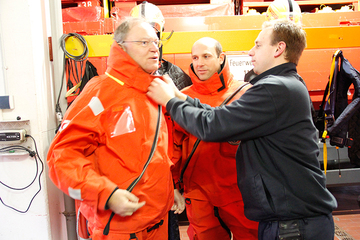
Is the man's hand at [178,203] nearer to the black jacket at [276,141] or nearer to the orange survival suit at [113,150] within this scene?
the orange survival suit at [113,150]

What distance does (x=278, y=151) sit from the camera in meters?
1.36

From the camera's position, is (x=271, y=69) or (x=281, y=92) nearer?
(x=281, y=92)

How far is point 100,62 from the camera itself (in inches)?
145

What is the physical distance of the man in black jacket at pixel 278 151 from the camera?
1.32 metres

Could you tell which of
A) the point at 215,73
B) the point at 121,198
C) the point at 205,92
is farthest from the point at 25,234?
the point at 215,73

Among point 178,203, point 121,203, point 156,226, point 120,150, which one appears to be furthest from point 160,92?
point 178,203

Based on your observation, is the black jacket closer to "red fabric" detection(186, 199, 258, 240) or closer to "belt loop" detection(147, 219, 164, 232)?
"belt loop" detection(147, 219, 164, 232)

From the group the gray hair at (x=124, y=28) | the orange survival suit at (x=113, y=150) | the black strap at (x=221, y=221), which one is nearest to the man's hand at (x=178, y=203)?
the black strap at (x=221, y=221)

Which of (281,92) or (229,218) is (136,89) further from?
(229,218)

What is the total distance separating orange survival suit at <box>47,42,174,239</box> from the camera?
121cm

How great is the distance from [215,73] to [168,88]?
28.7 inches

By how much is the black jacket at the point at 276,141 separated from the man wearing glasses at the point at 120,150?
0.28 metres

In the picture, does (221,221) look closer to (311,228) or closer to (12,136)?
(311,228)

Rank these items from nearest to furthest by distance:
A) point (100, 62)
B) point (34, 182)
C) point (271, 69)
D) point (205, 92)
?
point (271, 69)
point (34, 182)
point (205, 92)
point (100, 62)
